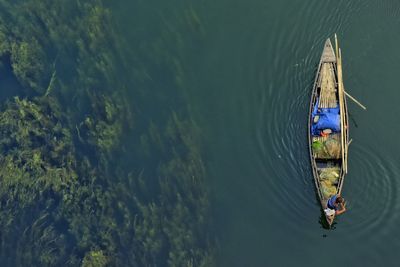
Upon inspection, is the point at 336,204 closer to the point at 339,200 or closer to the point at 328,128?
the point at 339,200

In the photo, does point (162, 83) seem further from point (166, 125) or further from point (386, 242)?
point (386, 242)

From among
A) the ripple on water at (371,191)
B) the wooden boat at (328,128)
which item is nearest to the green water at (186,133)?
the ripple on water at (371,191)

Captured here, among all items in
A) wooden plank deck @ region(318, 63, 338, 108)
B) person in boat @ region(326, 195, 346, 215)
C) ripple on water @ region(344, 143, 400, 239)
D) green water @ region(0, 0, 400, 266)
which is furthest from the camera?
wooden plank deck @ region(318, 63, 338, 108)

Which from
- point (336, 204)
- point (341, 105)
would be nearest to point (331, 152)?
point (341, 105)

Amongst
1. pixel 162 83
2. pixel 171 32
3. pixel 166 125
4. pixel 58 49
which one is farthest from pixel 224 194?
pixel 58 49

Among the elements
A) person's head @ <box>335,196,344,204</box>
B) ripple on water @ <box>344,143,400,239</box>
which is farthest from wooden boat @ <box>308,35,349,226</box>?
ripple on water @ <box>344,143,400,239</box>

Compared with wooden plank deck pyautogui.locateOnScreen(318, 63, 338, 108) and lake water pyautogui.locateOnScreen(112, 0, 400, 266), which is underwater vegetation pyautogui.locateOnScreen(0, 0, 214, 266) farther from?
wooden plank deck pyautogui.locateOnScreen(318, 63, 338, 108)
